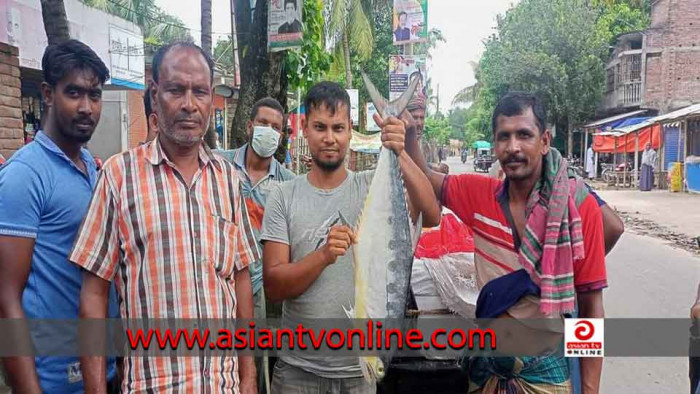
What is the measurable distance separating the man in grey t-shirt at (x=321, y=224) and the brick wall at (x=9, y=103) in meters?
5.15

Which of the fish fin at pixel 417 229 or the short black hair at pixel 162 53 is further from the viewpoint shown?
the fish fin at pixel 417 229

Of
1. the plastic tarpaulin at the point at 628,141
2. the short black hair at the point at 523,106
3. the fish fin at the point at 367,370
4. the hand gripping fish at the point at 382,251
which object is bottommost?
the fish fin at the point at 367,370

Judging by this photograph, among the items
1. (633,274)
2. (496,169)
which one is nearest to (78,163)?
(496,169)

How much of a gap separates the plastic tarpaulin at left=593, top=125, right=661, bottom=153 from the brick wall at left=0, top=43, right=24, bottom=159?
2042 cm

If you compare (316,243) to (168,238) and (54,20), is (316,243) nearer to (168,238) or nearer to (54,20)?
(168,238)

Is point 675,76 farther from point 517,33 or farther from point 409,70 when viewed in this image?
point 409,70

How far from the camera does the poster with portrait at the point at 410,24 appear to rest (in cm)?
871

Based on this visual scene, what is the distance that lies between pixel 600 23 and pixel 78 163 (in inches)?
1197

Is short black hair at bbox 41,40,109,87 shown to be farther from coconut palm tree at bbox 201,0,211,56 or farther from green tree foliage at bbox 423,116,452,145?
green tree foliage at bbox 423,116,452,145

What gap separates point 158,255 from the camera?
71.3 inches

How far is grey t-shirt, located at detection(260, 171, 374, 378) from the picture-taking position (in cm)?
228

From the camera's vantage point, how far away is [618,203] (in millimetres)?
16984

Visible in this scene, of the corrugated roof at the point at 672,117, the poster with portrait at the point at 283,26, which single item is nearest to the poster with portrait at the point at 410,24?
the poster with portrait at the point at 283,26

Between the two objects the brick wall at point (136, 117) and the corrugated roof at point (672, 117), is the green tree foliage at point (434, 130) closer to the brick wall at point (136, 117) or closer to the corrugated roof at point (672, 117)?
the corrugated roof at point (672, 117)
